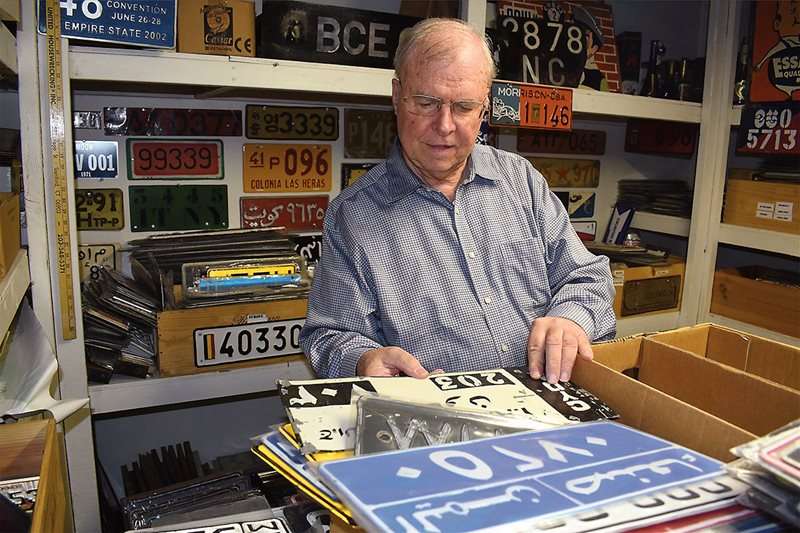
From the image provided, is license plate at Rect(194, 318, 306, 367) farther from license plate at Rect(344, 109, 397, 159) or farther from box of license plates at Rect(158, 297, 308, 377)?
license plate at Rect(344, 109, 397, 159)

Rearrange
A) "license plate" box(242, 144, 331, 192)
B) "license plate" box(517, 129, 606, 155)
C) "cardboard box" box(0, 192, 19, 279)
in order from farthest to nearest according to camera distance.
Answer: "license plate" box(517, 129, 606, 155), "license plate" box(242, 144, 331, 192), "cardboard box" box(0, 192, 19, 279)

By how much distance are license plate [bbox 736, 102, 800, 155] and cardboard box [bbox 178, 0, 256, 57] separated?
5.56 ft

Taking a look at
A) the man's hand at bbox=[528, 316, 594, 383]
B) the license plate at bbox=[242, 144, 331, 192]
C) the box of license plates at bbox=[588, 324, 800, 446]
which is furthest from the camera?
the license plate at bbox=[242, 144, 331, 192]

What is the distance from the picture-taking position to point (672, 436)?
0.73 meters

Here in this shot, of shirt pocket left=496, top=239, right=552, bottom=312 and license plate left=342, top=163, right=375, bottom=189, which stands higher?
license plate left=342, top=163, right=375, bottom=189

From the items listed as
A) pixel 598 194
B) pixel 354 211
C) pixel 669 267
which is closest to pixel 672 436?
pixel 354 211

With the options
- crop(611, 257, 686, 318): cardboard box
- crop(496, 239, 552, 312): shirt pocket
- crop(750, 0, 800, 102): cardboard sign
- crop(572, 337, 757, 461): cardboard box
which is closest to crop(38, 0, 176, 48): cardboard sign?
crop(496, 239, 552, 312): shirt pocket

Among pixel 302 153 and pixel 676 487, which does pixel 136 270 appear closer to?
pixel 302 153

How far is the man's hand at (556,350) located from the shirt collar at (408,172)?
501mm

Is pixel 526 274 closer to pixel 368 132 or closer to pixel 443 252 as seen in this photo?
pixel 443 252

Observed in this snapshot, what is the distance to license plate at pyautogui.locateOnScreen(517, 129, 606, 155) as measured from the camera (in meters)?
2.57

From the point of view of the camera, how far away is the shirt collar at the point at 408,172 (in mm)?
1428

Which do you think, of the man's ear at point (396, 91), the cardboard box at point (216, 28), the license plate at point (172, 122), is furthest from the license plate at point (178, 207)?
the man's ear at point (396, 91)

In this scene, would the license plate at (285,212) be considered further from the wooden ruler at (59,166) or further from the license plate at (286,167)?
the wooden ruler at (59,166)
